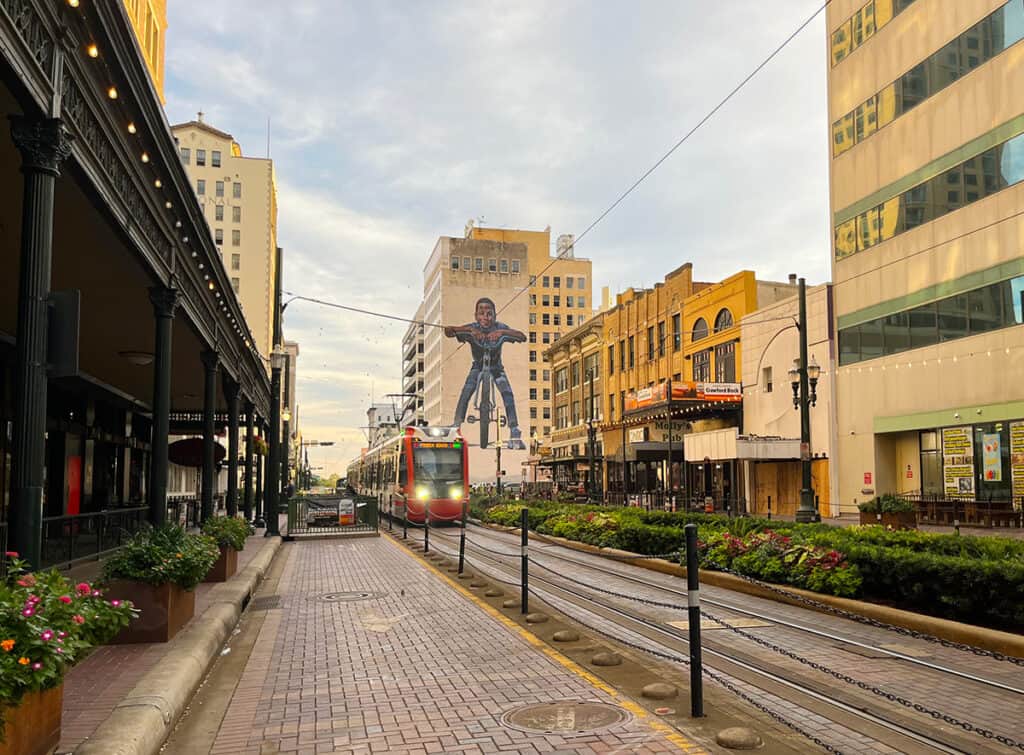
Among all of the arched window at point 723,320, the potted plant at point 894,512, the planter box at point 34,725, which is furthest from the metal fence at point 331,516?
the arched window at point 723,320

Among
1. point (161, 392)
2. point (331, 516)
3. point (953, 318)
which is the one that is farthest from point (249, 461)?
point (953, 318)

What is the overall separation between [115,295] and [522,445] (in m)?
105

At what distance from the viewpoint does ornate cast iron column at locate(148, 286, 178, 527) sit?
13.6 metres

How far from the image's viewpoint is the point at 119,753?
209 inches

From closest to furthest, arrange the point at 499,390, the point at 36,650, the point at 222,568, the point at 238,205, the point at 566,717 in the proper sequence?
the point at 36,650 → the point at 566,717 → the point at 222,568 → the point at 238,205 → the point at 499,390

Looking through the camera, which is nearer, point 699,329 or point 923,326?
point 923,326

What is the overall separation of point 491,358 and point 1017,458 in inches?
3654

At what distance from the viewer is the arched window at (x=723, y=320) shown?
4738cm

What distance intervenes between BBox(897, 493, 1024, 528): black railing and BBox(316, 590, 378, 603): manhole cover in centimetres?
1909

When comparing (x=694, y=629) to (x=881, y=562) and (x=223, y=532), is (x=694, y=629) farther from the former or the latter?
(x=223, y=532)

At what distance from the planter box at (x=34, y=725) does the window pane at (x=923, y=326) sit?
3344 cm

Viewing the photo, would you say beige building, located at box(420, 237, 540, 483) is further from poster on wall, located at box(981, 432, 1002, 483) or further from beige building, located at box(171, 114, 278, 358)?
poster on wall, located at box(981, 432, 1002, 483)

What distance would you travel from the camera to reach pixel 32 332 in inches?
280

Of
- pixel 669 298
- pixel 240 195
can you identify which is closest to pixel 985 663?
pixel 669 298
